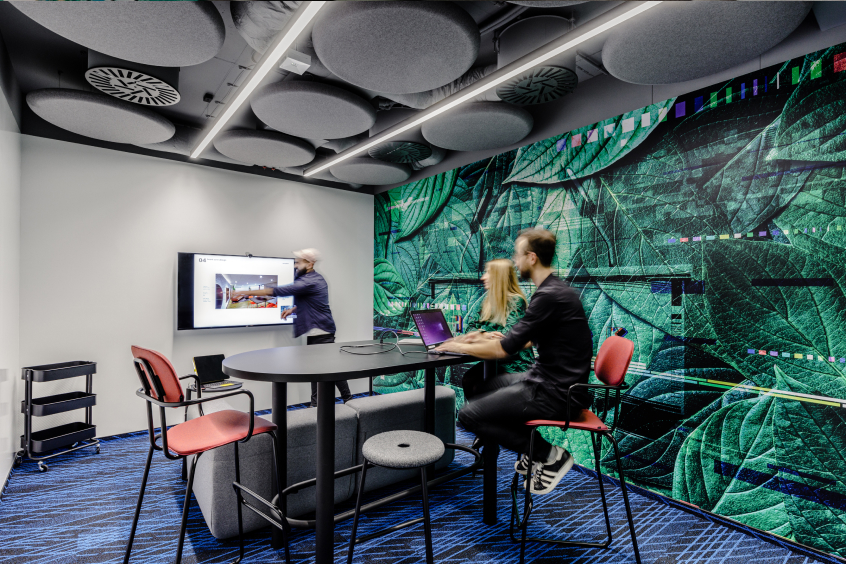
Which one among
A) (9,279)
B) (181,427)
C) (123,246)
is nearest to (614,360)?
(181,427)

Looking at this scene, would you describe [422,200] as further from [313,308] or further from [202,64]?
[202,64]

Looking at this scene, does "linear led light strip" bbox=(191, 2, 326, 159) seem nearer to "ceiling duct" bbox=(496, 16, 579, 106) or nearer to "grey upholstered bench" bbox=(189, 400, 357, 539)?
"ceiling duct" bbox=(496, 16, 579, 106)

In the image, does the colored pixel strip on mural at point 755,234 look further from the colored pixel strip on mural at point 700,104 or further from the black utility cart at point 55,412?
the black utility cart at point 55,412

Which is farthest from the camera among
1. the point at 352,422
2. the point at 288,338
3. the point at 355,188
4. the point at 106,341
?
the point at 355,188

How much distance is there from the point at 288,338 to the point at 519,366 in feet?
9.57

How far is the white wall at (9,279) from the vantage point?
2883 millimetres

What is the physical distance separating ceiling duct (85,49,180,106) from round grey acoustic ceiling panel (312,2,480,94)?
4.34 feet

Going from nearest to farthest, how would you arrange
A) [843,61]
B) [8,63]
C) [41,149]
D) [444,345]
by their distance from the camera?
[843,61] → [444,345] → [8,63] → [41,149]

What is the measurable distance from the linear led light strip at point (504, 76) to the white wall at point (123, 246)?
169 cm

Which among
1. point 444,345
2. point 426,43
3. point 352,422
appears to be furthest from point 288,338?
point 426,43

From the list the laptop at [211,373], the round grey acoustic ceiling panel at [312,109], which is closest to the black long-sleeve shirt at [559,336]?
the round grey acoustic ceiling panel at [312,109]

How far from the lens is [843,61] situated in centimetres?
217

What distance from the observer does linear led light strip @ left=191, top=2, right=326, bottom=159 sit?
1.88m

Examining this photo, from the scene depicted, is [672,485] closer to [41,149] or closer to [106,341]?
[106,341]
